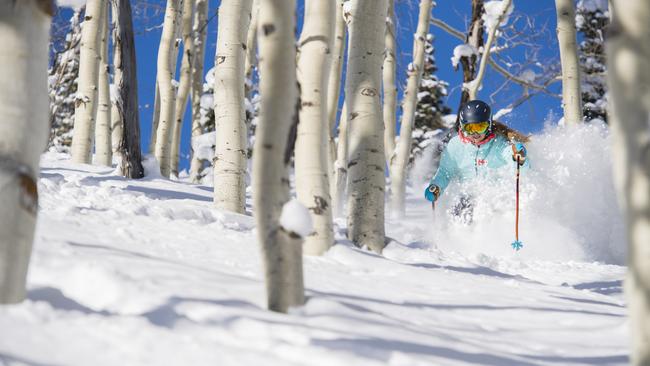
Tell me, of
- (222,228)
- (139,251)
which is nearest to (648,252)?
(139,251)

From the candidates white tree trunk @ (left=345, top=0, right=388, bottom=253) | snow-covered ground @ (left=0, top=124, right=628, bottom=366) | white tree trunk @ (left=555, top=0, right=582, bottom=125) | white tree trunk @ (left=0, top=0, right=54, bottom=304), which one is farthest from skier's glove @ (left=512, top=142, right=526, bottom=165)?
white tree trunk @ (left=0, top=0, right=54, bottom=304)

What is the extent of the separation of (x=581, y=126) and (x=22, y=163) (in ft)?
25.0

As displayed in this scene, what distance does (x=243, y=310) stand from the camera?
94.0 inches

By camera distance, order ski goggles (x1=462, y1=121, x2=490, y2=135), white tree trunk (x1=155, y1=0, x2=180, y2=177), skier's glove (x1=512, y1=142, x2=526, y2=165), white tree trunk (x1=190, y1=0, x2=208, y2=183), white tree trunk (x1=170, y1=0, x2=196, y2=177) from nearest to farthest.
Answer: skier's glove (x1=512, y1=142, x2=526, y2=165)
ski goggles (x1=462, y1=121, x2=490, y2=135)
white tree trunk (x1=155, y1=0, x2=180, y2=177)
white tree trunk (x1=170, y1=0, x2=196, y2=177)
white tree trunk (x1=190, y1=0, x2=208, y2=183)

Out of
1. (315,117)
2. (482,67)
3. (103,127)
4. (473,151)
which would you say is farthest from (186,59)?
(315,117)

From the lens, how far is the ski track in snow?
81.0 inches

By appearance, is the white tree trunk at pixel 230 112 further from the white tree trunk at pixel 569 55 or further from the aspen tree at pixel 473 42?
the aspen tree at pixel 473 42

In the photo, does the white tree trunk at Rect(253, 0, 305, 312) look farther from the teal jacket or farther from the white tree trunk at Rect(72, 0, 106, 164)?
the white tree trunk at Rect(72, 0, 106, 164)

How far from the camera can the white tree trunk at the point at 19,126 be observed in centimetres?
202

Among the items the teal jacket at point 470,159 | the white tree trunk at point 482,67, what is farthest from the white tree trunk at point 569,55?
the white tree trunk at point 482,67

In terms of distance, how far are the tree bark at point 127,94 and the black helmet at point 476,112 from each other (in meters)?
4.47

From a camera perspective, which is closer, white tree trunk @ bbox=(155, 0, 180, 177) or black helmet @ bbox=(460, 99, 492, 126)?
black helmet @ bbox=(460, 99, 492, 126)

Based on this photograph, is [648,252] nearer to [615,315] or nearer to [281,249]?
[281,249]

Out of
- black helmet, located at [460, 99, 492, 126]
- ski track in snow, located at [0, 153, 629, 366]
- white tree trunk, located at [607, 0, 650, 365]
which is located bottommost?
ski track in snow, located at [0, 153, 629, 366]
